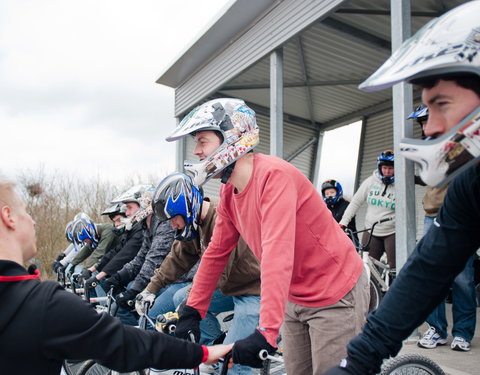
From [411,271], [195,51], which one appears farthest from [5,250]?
[195,51]

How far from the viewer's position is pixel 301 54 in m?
9.45

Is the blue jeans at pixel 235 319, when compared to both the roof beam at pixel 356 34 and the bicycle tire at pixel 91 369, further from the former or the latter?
the roof beam at pixel 356 34

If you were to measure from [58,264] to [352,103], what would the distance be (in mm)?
8267

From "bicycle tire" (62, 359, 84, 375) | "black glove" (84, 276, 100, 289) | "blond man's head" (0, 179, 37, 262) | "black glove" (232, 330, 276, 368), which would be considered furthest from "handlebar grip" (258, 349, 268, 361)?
"black glove" (84, 276, 100, 289)

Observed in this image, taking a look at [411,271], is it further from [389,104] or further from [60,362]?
[389,104]

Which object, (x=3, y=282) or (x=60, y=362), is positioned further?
(x=60, y=362)

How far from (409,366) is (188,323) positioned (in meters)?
1.40

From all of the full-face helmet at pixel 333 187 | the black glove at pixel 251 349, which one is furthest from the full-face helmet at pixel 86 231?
the black glove at pixel 251 349

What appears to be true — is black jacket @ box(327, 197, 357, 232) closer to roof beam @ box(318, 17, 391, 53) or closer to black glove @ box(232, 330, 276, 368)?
roof beam @ box(318, 17, 391, 53)

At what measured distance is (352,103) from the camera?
40.7 ft

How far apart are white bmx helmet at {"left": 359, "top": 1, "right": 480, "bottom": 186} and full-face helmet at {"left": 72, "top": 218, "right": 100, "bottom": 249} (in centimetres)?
715

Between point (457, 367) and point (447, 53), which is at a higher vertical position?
point (447, 53)

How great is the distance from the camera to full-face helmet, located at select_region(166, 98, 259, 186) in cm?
258

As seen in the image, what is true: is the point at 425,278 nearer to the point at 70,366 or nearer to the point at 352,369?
the point at 352,369
